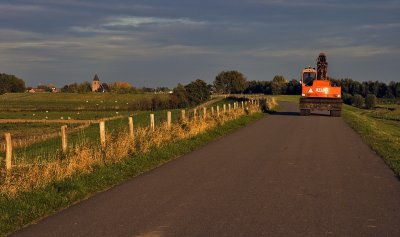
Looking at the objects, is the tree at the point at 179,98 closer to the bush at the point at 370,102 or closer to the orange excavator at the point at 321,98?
the bush at the point at 370,102

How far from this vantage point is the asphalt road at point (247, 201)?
7.99 m

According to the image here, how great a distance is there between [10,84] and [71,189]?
173284mm

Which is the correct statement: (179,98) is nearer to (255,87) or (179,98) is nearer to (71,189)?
(255,87)

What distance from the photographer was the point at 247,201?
9.96m

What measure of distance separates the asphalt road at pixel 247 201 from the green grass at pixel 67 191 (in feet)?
1.00

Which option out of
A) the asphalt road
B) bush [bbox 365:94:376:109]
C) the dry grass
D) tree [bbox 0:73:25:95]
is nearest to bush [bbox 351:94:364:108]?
bush [bbox 365:94:376:109]

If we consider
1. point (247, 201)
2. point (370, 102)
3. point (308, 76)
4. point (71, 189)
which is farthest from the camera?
point (370, 102)

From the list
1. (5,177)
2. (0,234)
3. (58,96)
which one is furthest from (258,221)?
(58,96)

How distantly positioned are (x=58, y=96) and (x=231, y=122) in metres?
107

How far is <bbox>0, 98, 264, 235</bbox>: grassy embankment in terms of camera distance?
347 inches

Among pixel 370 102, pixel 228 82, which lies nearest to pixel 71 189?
pixel 370 102

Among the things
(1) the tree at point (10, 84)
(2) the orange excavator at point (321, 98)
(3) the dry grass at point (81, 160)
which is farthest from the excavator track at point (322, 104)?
(1) the tree at point (10, 84)

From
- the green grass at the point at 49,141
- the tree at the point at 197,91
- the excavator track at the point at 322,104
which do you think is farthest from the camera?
the tree at the point at 197,91

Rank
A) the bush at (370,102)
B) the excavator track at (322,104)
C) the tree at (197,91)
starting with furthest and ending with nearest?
the bush at (370,102), the tree at (197,91), the excavator track at (322,104)
